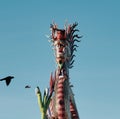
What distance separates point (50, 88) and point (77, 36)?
482cm

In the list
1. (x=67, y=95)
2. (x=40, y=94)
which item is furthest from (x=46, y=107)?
(x=67, y=95)

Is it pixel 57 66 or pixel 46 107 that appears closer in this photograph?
pixel 46 107

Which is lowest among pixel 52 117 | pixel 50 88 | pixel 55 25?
pixel 52 117

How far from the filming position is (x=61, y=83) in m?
31.6

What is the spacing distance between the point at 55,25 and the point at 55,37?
123 cm

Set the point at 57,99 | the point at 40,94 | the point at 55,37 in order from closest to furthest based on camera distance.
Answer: the point at 40,94 < the point at 57,99 < the point at 55,37

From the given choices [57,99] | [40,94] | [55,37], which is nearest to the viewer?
[40,94]

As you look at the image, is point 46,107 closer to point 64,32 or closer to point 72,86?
point 72,86

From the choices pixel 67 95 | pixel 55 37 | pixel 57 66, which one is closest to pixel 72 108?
pixel 67 95

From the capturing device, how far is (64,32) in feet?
109

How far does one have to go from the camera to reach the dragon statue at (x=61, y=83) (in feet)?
99.0

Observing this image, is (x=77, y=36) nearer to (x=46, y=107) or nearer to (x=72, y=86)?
(x=72, y=86)

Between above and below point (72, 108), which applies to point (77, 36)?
above

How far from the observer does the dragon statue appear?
30.2 m
